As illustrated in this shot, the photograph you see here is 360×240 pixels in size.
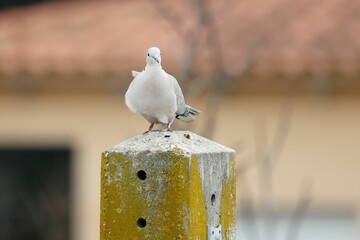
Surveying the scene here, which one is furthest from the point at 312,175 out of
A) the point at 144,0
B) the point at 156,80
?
the point at 156,80

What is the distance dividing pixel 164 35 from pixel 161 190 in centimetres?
1142

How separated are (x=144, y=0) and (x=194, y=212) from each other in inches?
528

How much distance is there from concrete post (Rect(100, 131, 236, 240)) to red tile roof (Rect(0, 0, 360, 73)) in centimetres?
835

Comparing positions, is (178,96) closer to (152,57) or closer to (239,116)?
(152,57)

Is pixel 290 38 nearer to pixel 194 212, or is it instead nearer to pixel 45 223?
pixel 45 223

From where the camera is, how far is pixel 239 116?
14.2m

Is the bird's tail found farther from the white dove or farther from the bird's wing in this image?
the white dove

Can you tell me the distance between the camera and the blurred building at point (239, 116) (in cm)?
1359

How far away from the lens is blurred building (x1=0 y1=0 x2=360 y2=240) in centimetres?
1359

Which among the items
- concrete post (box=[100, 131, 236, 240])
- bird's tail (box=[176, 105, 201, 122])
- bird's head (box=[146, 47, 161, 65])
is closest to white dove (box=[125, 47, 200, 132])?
bird's head (box=[146, 47, 161, 65])

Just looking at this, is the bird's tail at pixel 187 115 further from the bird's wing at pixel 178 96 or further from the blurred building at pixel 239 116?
the blurred building at pixel 239 116

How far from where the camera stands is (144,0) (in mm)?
17094

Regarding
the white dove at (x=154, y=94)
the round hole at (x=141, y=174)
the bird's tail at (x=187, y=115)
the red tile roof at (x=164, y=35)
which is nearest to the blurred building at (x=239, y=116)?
the red tile roof at (x=164, y=35)

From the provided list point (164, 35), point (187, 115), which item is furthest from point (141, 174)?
point (164, 35)
